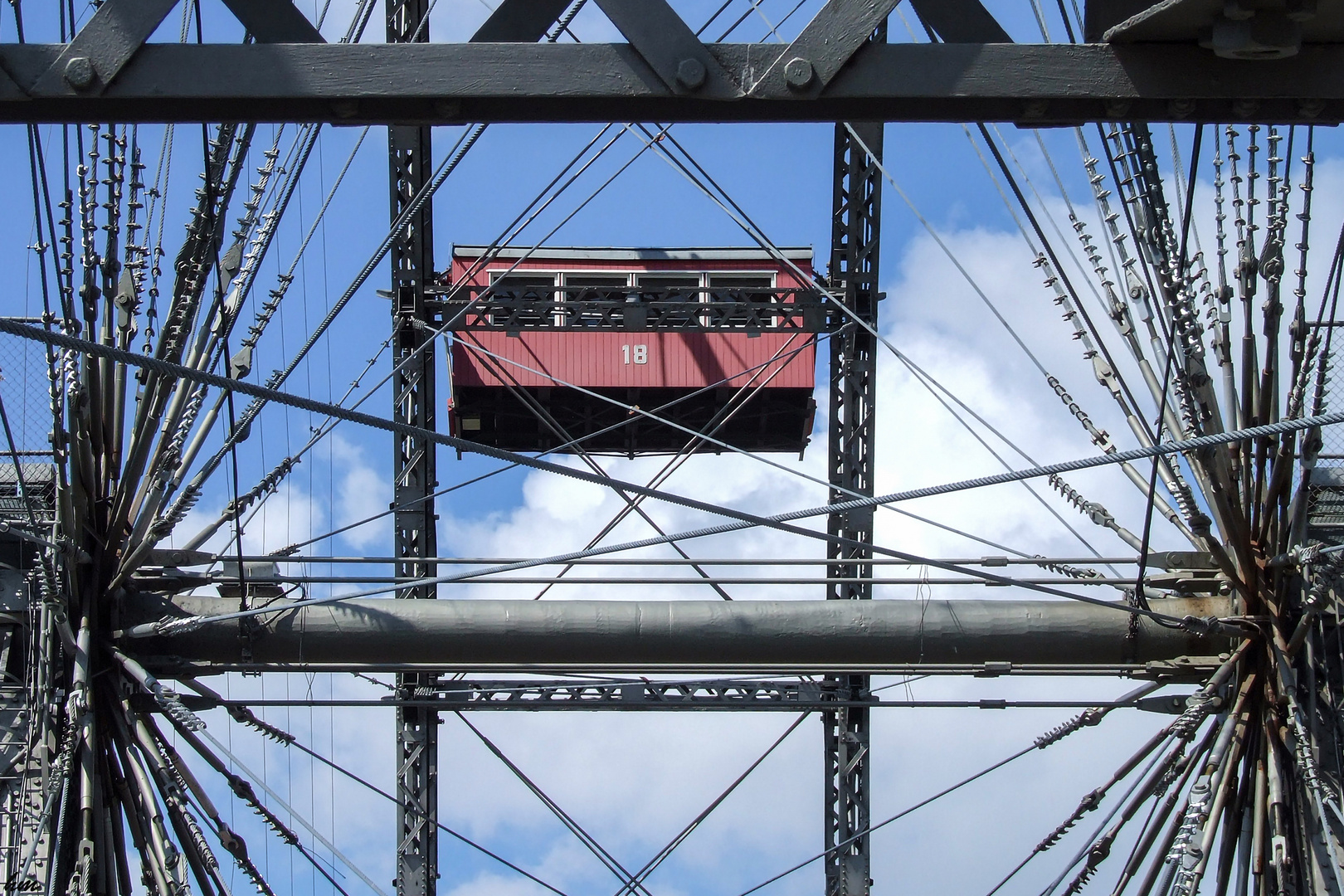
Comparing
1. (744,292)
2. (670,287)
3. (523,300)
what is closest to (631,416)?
(670,287)

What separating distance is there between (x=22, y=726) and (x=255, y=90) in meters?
8.45

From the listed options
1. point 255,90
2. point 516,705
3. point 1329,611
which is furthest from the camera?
point 516,705

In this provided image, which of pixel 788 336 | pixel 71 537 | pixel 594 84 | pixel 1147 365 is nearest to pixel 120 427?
pixel 71 537

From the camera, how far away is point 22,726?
13.6 m

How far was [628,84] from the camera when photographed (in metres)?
6.51

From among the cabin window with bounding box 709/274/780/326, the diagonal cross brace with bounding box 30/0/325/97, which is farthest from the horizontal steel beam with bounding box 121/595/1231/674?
the diagonal cross brace with bounding box 30/0/325/97

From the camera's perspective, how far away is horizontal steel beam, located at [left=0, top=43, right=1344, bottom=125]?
6.45m

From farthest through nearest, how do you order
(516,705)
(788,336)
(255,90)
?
(788,336), (516,705), (255,90)

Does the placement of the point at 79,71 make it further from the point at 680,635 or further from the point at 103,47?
the point at 680,635

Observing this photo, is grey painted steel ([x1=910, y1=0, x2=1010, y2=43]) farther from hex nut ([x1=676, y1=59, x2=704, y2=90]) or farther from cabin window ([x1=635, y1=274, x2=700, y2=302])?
cabin window ([x1=635, y1=274, x2=700, y2=302])

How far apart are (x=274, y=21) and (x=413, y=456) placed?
13.0 m

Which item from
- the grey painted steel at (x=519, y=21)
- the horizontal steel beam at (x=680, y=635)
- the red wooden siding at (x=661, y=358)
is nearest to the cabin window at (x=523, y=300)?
the red wooden siding at (x=661, y=358)

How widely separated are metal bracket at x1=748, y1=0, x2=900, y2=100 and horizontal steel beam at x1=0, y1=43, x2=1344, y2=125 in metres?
0.02

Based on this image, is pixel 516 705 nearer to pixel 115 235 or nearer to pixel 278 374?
pixel 278 374
